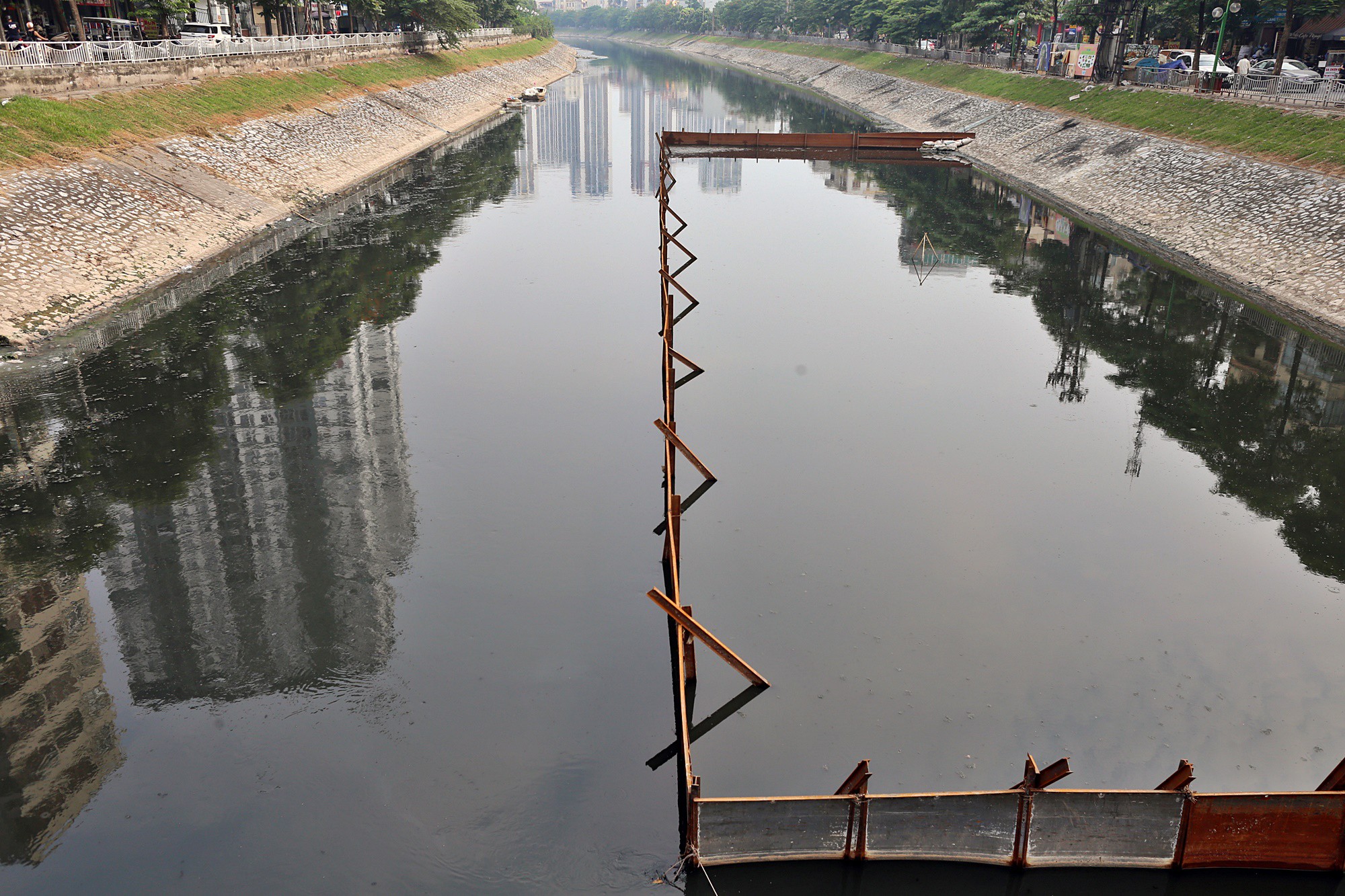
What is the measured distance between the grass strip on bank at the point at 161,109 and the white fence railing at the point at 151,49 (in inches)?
63.9

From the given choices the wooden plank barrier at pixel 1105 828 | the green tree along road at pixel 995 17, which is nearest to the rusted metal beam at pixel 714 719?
the wooden plank barrier at pixel 1105 828

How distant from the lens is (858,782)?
1059cm

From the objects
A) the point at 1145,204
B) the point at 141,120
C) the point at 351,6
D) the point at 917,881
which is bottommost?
the point at 917,881

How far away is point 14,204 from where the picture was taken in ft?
98.8

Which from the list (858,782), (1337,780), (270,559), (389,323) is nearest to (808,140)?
(389,323)

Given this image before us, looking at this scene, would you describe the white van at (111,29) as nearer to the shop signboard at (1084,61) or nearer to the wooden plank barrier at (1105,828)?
the shop signboard at (1084,61)

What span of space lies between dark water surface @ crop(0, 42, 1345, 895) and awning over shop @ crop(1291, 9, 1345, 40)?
46.7m

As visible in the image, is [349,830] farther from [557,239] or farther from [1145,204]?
[1145,204]

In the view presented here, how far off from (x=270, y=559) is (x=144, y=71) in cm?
4002

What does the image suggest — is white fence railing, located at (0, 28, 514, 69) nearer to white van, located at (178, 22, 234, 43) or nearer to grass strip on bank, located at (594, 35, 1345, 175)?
white van, located at (178, 22, 234, 43)

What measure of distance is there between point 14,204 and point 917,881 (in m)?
32.9

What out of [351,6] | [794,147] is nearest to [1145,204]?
[794,147]

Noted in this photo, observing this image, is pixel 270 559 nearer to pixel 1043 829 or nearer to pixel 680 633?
pixel 680 633

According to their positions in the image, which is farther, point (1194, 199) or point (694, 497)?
point (1194, 199)
